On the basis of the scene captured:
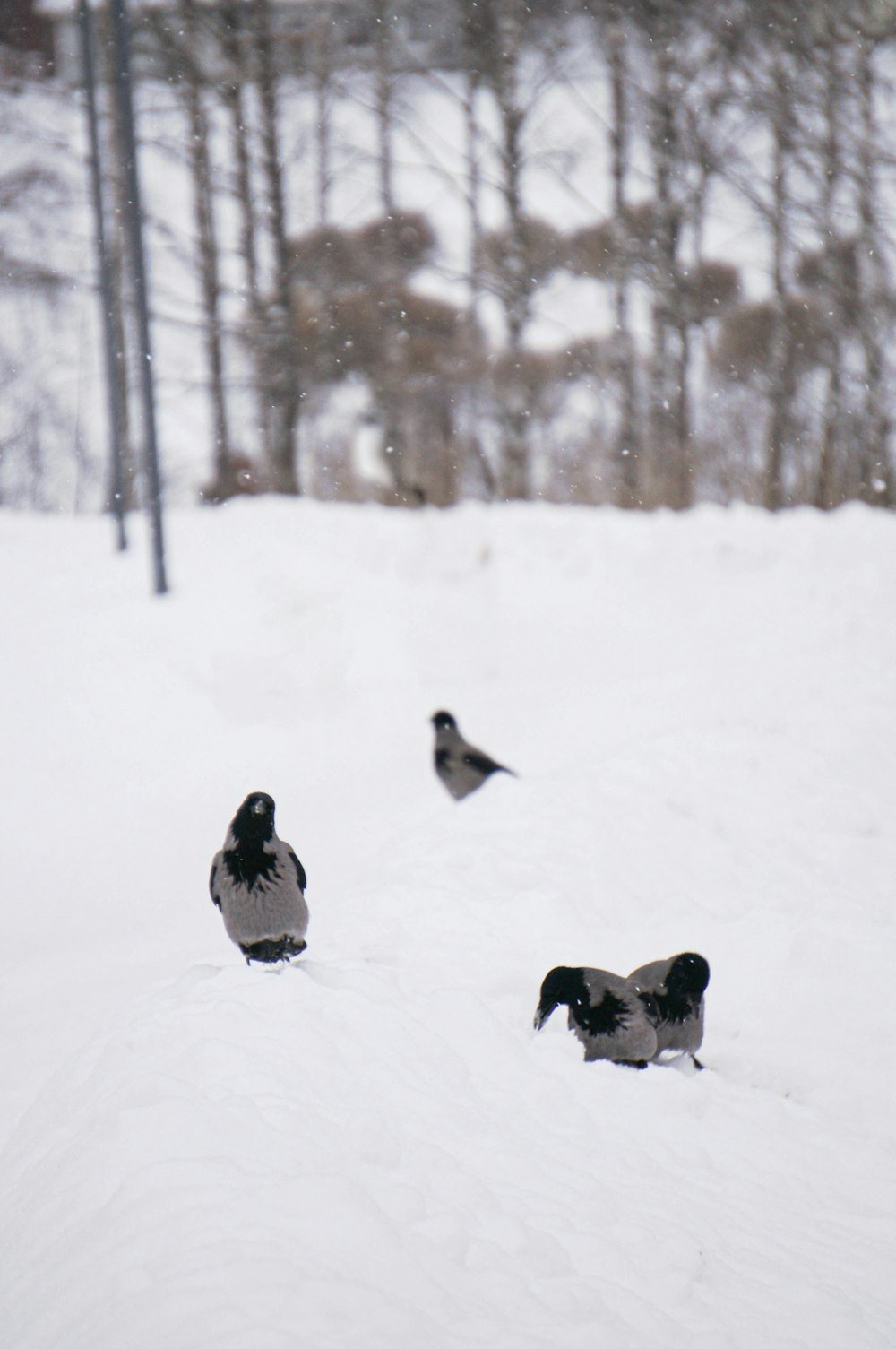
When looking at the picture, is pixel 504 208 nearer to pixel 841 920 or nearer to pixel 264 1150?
pixel 841 920

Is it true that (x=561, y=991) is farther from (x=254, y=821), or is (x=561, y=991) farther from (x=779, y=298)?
(x=779, y=298)

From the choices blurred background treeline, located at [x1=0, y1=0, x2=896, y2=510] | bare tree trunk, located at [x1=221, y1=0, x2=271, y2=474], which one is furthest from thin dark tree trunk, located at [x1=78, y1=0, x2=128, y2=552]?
bare tree trunk, located at [x1=221, y1=0, x2=271, y2=474]

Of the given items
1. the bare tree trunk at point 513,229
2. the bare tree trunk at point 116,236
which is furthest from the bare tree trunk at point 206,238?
the bare tree trunk at point 513,229

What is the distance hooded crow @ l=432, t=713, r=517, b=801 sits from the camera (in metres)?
7.62

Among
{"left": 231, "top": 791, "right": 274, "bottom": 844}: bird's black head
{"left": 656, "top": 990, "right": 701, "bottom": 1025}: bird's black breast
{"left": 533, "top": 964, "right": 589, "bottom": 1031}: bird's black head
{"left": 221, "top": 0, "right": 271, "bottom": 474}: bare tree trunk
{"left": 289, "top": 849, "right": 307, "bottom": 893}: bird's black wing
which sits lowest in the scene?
{"left": 656, "top": 990, "right": 701, "bottom": 1025}: bird's black breast

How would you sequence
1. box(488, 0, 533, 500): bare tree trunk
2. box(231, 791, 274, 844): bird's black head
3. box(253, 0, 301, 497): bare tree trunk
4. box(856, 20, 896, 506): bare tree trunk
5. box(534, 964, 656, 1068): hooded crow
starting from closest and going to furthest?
box(534, 964, 656, 1068): hooded crow < box(231, 791, 274, 844): bird's black head < box(856, 20, 896, 506): bare tree trunk < box(253, 0, 301, 497): bare tree trunk < box(488, 0, 533, 500): bare tree trunk

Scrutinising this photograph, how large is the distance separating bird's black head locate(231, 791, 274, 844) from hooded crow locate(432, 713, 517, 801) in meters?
3.34

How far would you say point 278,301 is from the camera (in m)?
15.9

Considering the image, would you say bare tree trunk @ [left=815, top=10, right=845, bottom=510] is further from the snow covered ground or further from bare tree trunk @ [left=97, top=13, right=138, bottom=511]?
bare tree trunk @ [left=97, top=13, right=138, bottom=511]

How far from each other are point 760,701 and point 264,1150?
25.5ft

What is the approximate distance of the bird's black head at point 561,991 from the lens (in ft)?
14.1

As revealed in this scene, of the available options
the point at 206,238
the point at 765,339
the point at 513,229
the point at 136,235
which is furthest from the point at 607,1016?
the point at 765,339

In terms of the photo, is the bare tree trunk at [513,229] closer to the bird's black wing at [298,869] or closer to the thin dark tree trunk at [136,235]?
the thin dark tree trunk at [136,235]

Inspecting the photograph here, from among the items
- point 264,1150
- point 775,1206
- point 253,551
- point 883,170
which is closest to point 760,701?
point 253,551
